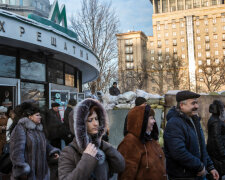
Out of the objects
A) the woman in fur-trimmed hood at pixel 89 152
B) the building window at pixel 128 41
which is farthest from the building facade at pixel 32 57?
the building window at pixel 128 41

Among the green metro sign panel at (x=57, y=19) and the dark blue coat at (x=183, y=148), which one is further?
the green metro sign panel at (x=57, y=19)

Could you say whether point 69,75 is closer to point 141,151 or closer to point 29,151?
point 29,151

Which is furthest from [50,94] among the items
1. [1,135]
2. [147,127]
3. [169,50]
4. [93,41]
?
[169,50]

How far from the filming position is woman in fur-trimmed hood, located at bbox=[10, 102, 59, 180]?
2.91 meters

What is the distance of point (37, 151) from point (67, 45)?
5700 mm

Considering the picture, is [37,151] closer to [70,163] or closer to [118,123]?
[70,163]

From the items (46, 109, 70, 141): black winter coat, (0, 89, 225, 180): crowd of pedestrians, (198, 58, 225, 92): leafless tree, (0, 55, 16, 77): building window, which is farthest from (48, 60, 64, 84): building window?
(198, 58, 225, 92): leafless tree

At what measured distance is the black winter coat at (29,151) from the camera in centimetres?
290

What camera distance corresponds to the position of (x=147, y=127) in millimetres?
2654

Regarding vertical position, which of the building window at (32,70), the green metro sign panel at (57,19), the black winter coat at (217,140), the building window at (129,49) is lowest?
the black winter coat at (217,140)

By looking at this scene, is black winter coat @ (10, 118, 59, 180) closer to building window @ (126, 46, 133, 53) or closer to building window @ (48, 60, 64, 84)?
building window @ (48, 60, 64, 84)

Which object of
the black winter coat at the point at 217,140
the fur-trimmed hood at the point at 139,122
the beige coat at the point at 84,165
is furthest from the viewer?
the black winter coat at the point at 217,140

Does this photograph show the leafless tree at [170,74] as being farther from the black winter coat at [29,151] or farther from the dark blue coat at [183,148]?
the black winter coat at [29,151]

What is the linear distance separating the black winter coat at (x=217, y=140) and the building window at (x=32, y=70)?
19.4ft
